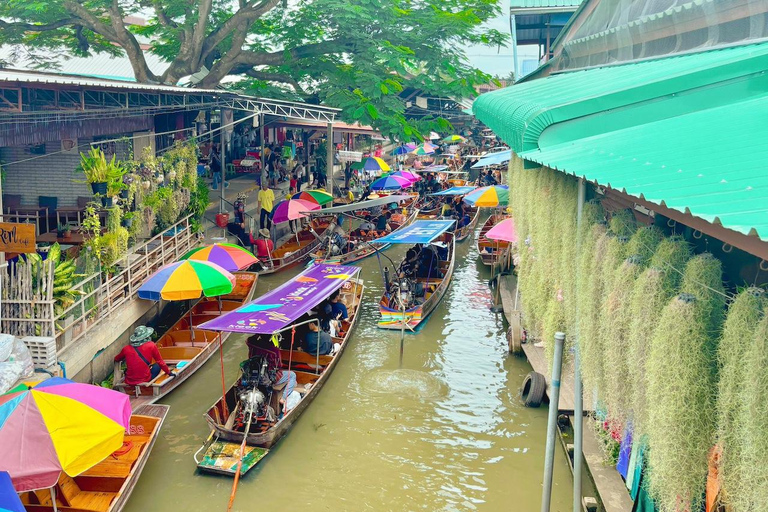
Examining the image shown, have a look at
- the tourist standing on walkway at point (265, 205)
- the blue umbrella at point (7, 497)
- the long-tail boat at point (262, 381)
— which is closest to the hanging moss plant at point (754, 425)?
the blue umbrella at point (7, 497)

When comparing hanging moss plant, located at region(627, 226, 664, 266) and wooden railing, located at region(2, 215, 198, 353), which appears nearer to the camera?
hanging moss plant, located at region(627, 226, 664, 266)

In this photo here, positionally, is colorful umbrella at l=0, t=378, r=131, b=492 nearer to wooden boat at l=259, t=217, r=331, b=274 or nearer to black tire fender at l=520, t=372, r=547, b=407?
black tire fender at l=520, t=372, r=547, b=407

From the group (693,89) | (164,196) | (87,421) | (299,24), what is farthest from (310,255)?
(693,89)

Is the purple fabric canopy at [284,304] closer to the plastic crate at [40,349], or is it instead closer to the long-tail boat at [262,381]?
the long-tail boat at [262,381]

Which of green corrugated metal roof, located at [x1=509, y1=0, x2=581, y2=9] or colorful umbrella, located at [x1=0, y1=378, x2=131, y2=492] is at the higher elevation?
green corrugated metal roof, located at [x1=509, y1=0, x2=581, y2=9]

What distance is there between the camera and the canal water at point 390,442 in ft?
32.5

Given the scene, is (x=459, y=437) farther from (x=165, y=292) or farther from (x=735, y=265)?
(x=735, y=265)

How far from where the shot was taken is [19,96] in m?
11.7

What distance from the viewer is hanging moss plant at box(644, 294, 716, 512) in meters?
3.93

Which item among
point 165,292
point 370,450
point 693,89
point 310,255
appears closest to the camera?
point 693,89

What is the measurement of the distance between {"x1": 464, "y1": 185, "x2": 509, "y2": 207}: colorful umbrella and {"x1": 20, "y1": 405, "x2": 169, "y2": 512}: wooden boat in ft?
45.8

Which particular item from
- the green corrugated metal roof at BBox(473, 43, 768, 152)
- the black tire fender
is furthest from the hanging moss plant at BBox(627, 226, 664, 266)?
the black tire fender

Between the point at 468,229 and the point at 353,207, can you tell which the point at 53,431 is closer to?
the point at 353,207

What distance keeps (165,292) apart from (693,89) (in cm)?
978
